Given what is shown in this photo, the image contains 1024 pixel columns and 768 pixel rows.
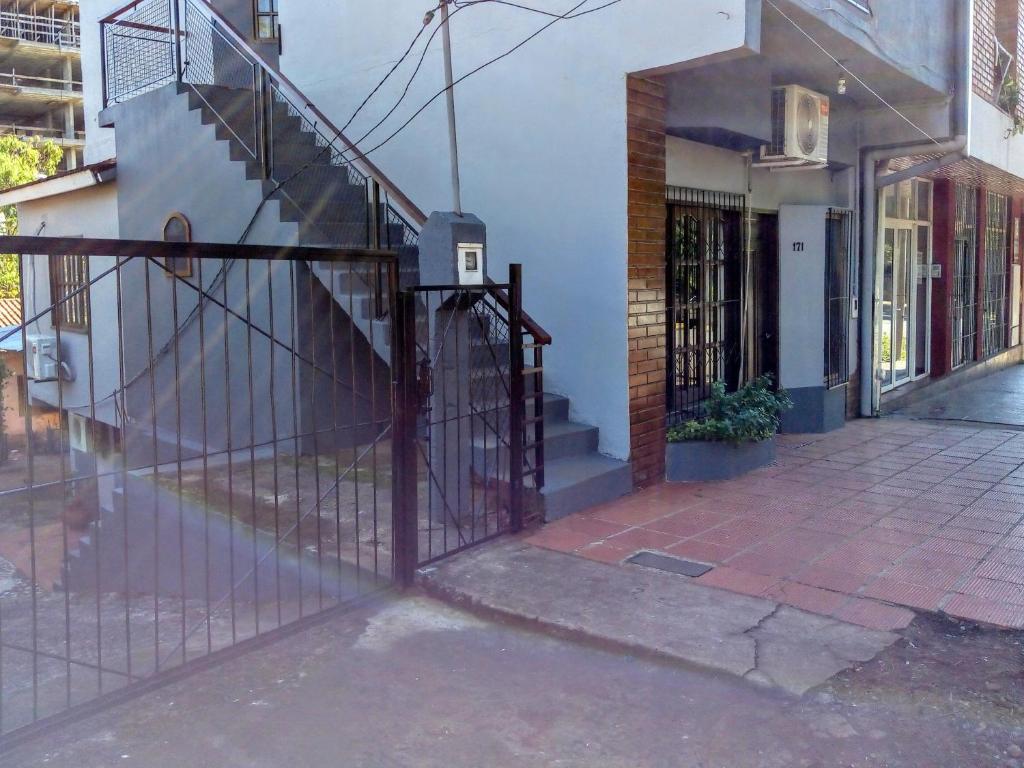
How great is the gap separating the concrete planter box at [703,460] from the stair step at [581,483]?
0.57 metres

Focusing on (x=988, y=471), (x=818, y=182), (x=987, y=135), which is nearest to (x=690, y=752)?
(x=988, y=471)

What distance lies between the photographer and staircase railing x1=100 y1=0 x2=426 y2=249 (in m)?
8.03

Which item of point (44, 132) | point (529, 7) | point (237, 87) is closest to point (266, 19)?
point (237, 87)

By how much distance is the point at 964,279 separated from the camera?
46.9 feet

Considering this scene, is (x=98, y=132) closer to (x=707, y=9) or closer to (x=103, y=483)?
(x=103, y=483)

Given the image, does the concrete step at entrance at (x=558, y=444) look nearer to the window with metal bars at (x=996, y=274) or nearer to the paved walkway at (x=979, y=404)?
the paved walkway at (x=979, y=404)

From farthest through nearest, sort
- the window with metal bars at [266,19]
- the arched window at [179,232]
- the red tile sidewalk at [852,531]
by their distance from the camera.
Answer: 1. the window with metal bars at [266,19]
2. the arched window at [179,232]
3. the red tile sidewalk at [852,531]

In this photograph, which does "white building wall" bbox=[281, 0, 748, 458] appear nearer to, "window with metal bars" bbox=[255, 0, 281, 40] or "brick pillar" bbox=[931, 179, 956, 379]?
"window with metal bars" bbox=[255, 0, 281, 40]

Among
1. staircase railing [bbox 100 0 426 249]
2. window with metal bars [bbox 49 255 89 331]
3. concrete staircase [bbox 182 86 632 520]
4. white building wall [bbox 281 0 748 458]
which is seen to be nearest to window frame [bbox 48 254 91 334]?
window with metal bars [bbox 49 255 89 331]

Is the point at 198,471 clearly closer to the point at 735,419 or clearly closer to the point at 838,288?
the point at 735,419

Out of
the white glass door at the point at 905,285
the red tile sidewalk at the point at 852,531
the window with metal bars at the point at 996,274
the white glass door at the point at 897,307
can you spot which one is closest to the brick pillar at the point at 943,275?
the white glass door at the point at 905,285

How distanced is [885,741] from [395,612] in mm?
2495

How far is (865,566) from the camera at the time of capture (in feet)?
18.3

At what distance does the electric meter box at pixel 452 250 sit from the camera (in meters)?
5.84
